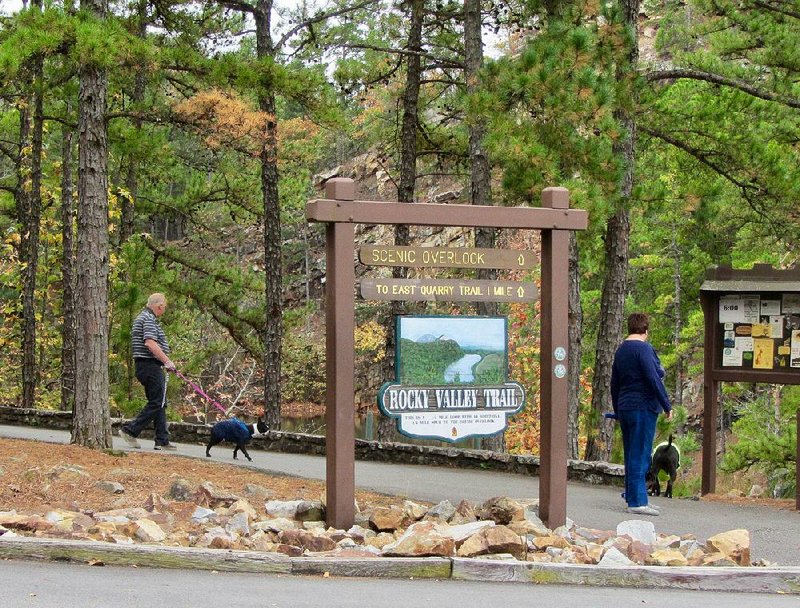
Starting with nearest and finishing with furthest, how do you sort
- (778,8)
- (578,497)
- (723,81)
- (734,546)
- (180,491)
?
(734,546) → (180,491) → (578,497) → (723,81) → (778,8)

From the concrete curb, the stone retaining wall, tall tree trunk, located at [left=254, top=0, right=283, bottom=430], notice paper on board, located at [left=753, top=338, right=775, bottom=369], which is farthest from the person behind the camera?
tall tree trunk, located at [left=254, top=0, right=283, bottom=430]

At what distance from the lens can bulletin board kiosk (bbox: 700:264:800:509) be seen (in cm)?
1136

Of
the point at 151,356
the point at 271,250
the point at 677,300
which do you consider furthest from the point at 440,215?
the point at 677,300

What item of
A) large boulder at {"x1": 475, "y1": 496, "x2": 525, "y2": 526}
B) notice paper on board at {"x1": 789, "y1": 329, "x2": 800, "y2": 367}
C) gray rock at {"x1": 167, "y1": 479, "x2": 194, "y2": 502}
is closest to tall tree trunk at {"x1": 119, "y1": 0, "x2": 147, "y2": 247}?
gray rock at {"x1": 167, "y1": 479, "x2": 194, "y2": 502}

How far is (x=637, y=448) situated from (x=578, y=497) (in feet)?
4.34

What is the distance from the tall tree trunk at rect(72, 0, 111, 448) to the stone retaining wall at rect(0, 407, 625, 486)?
12.2 feet

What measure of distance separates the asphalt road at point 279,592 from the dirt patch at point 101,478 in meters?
2.07

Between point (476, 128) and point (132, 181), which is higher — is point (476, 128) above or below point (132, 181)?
above

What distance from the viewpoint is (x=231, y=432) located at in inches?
533

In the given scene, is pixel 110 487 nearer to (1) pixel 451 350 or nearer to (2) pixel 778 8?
(1) pixel 451 350

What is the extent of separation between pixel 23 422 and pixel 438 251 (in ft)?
40.7

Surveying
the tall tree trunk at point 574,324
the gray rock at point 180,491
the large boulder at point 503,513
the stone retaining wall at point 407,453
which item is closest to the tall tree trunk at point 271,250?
the stone retaining wall at point 407,453

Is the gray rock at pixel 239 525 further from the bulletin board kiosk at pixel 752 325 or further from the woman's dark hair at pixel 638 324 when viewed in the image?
the bulletin board kiosk at pixel 752 325

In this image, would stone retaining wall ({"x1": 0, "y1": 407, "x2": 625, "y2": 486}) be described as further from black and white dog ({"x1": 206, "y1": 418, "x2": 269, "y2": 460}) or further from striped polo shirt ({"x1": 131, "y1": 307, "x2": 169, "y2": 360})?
striped polo shirt ({"x1": 131, "y1": 307, "x2": 169, "y2": 360})
